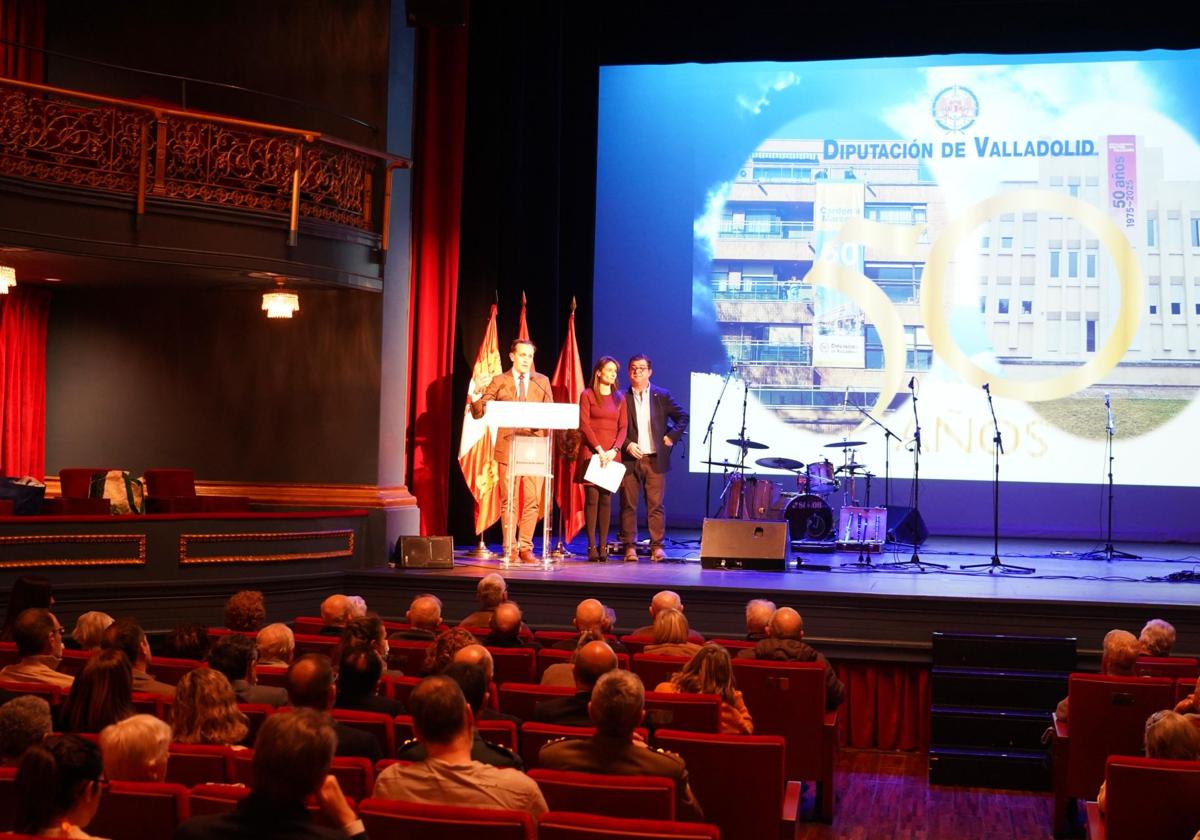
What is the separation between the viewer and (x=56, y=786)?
103 inches

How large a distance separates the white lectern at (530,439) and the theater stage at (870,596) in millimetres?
370

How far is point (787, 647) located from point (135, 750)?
327 centimetres

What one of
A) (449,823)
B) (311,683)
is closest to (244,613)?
(311,683)

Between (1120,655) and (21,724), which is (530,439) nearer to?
(1120,655)

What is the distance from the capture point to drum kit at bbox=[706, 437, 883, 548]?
10.7 metres

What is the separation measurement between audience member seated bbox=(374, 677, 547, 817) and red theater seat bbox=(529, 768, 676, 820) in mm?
104

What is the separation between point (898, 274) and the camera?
38.7ft

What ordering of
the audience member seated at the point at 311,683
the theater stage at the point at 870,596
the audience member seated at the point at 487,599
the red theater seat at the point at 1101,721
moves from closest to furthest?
the audience member seated at the point at 311,683, the red theater seat at the point at 1101,721, the audience member seated at the point at 487,599, the theater stage at the point at 870,596

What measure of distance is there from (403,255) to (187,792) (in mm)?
7463

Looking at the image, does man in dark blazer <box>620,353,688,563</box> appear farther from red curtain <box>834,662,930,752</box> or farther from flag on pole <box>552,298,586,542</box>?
red curtain <box>834,662,930,752</box>

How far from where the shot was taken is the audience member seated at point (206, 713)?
150 inches

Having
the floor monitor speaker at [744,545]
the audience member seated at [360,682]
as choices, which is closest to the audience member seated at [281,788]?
the audience member seated at [360,682]

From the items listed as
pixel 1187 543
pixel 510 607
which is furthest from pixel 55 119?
pixel 1187 543

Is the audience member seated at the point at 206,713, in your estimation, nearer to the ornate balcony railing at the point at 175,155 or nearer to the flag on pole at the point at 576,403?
the ornate balcony railing at the point at 175,155
